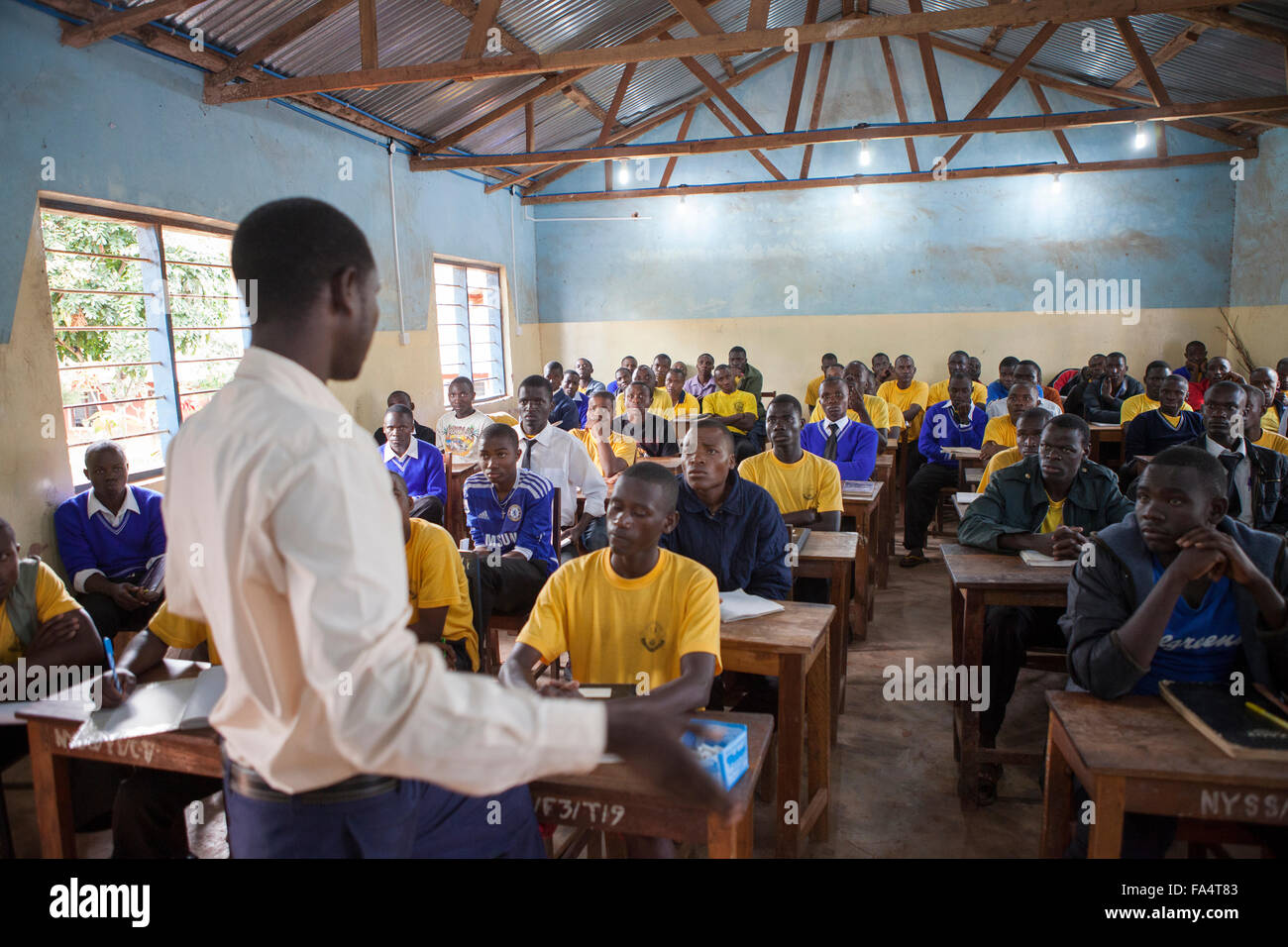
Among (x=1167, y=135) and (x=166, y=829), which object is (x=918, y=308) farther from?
(x=166, y=829)

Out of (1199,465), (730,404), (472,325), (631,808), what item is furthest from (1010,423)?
(472,325)

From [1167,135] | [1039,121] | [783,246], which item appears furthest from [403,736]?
[1167,135]

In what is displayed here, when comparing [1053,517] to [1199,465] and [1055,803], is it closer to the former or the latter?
[1199,465]

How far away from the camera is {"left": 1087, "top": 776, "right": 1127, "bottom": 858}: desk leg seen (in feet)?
5.67

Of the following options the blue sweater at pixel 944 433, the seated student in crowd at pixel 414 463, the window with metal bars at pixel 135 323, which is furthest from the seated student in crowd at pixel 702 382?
the window with metal bars at pixel 135 323

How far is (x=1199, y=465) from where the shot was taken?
7.04ft

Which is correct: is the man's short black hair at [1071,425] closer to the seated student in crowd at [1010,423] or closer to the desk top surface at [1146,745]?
the desk top surface at [1146,745]

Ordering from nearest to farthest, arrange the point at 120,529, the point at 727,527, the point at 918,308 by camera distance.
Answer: the point at 727,527, the point at 120,529, the point at 918,308

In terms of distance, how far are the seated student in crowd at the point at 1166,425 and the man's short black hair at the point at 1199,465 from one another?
429 centimetres

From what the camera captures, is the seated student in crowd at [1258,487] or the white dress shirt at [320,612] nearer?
the white dress shirt at [320,612]

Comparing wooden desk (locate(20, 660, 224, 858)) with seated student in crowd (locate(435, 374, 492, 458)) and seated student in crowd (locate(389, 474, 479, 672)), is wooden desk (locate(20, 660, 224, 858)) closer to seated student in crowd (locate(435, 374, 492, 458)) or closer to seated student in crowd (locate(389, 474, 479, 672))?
seated student in crowd (locate(389, 474, 479, 672))

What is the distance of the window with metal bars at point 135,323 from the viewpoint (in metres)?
4.74

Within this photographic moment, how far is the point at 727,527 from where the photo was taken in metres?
3.19
